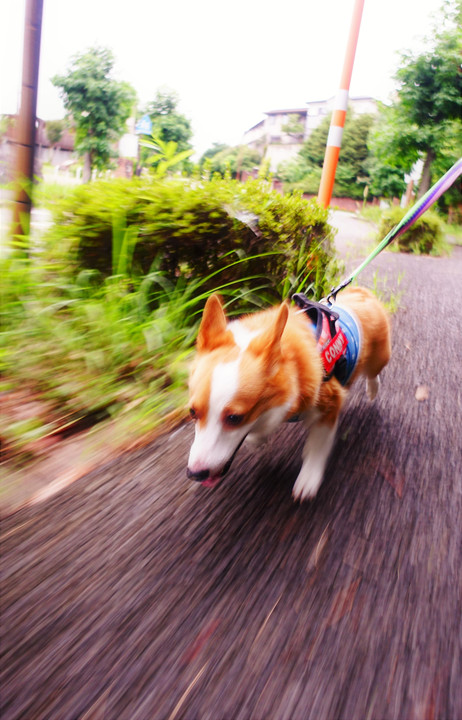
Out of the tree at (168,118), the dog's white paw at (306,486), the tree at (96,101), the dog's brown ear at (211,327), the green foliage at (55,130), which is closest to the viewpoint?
the dog's brown ear at (211,327)

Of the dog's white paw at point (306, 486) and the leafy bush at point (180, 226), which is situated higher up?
the leafy bush at point (180, 226)

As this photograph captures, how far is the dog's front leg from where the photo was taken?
1.69 m

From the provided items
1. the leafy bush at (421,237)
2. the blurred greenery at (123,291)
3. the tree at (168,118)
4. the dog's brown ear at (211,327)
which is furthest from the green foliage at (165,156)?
the tree at (168,118)

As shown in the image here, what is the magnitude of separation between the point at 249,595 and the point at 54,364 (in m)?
1.68

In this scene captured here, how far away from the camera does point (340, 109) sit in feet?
19.1

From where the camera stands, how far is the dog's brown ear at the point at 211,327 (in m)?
1.54

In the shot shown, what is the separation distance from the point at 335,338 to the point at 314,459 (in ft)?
1.71

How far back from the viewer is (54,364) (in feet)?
7.86

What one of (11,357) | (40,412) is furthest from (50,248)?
(40,412)

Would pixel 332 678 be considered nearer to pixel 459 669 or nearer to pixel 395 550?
pixel 459 669

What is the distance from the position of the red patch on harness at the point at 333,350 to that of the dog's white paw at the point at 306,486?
0.44 meters

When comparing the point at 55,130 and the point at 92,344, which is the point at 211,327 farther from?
the point at 55,130

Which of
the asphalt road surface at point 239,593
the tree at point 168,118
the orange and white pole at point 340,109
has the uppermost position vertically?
the tree at point 168,118

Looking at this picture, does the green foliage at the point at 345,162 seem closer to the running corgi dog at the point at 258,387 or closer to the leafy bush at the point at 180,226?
the leafy bush at the point at 180,226
